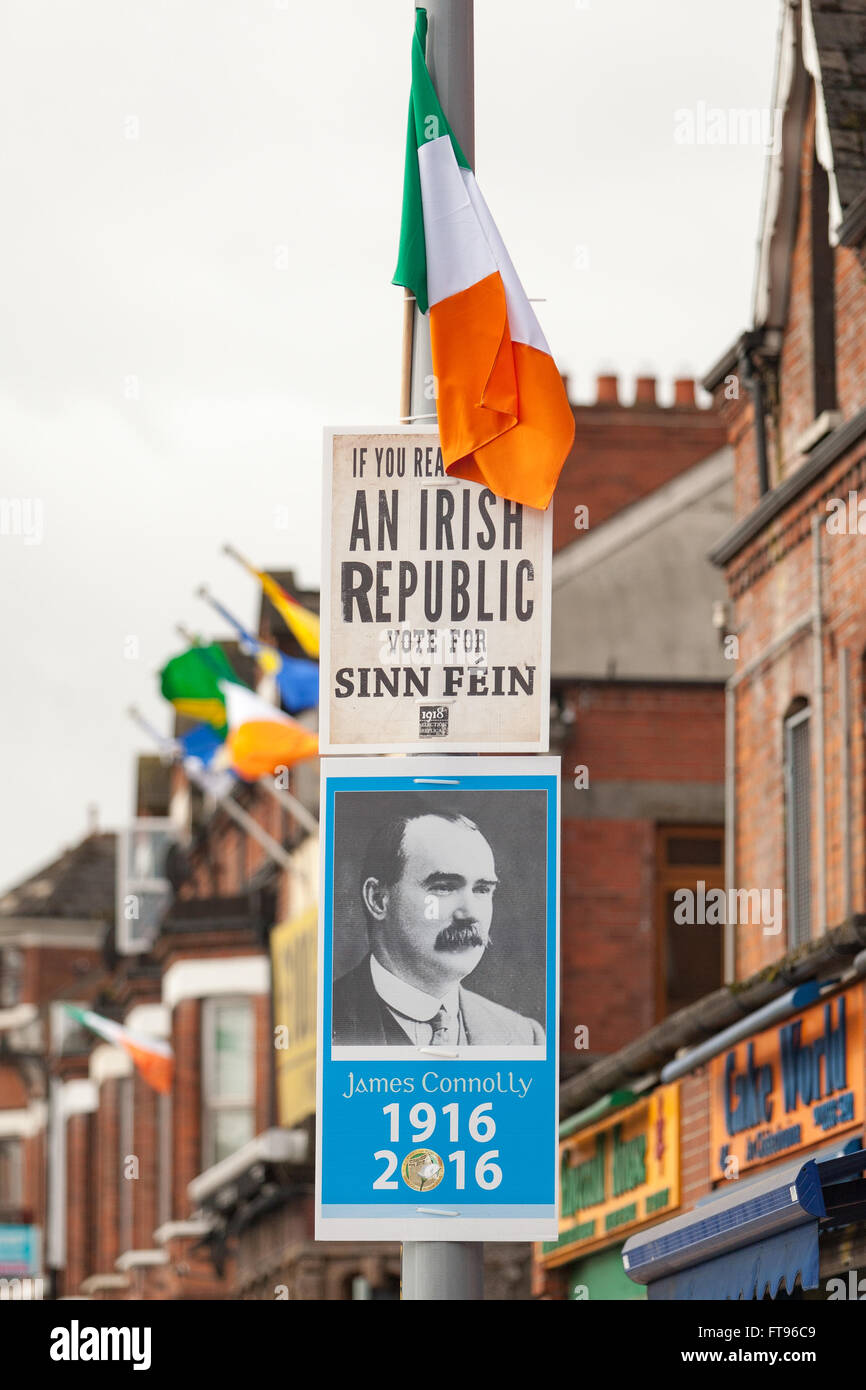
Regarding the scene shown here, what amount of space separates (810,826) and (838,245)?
4.04 meters

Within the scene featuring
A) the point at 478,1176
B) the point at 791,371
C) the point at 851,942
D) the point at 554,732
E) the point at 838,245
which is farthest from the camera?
the point at 554,732

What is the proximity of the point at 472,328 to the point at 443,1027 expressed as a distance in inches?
94.8

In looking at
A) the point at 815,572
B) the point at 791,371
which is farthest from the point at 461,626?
the point at 791,371

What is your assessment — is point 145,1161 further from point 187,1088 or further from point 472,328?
point 472,328

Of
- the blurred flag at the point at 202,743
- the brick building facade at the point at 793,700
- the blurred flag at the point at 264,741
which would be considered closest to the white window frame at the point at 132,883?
the blurred flag at the point at 202,743

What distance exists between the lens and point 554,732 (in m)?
26.3

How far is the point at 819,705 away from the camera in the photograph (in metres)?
16.8

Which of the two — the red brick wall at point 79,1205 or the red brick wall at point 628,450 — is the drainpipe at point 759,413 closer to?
the red brick wall at point 628,450

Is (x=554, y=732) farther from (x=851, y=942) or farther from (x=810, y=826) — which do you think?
(x=851, y=942)

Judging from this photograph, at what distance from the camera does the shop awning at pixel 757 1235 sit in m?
12.1

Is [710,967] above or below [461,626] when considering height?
above

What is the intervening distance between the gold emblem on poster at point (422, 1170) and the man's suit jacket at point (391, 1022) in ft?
1.07
